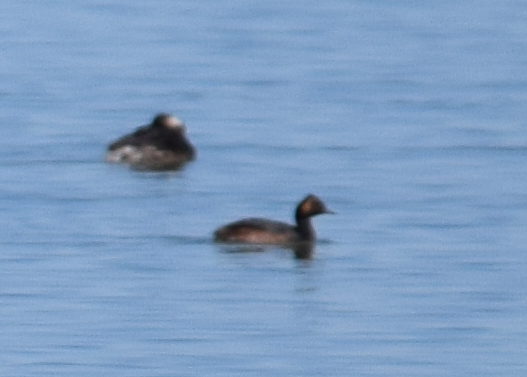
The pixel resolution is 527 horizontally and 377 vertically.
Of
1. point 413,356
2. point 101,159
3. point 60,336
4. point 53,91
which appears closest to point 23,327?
point 60,336

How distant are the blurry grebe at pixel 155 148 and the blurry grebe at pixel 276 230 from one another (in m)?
4.14

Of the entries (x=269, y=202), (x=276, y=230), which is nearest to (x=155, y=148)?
(x=269, y=202)

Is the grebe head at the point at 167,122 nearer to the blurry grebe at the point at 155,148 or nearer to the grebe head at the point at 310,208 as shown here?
the blurry grebe at the point at 155,148

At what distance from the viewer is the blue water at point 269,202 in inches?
539

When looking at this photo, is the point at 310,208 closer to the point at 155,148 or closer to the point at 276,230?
the point at 276,230

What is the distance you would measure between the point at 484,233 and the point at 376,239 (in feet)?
2.72

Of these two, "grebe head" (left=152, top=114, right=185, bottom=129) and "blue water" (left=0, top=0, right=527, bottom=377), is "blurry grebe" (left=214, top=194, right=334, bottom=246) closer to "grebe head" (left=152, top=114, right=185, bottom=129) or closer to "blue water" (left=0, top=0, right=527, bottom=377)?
"blue water" (left=0, top=0, right=527, bottom=377)

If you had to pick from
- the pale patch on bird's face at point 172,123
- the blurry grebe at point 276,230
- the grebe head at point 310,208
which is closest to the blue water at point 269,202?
the blurry grebe at point 276,230

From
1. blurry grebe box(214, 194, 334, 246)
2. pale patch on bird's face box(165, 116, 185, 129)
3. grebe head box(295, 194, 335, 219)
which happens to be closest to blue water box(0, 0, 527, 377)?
blurry grebe box(214, 194, 334, 246)

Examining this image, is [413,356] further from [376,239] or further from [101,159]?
[101,159]

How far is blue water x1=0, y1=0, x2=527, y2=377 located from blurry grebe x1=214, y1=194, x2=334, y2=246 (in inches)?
5.4

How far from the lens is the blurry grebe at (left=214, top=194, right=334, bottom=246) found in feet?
55.8

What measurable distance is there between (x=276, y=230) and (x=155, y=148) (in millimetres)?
4864

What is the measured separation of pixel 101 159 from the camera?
2164cm
